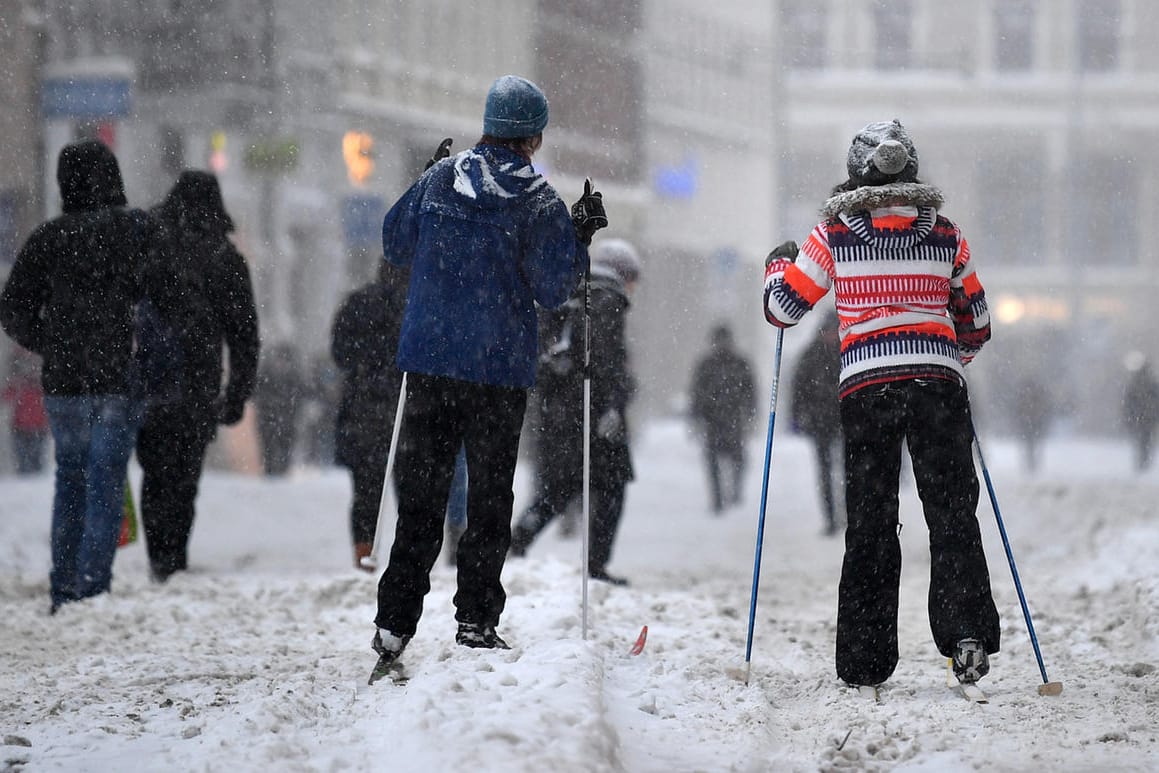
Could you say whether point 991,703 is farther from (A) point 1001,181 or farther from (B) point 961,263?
(A) point 1001,181

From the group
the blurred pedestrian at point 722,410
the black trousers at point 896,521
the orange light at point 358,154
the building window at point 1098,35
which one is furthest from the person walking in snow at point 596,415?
the building window at point 1098,35

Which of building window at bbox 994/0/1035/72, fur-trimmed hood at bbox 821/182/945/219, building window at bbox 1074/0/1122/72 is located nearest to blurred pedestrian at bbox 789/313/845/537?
fur-trimmed hood at bbox 821/182/945/219

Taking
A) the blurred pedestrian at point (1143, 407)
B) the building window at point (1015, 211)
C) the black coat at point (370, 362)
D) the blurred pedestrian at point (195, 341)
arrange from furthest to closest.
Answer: the building window at point (1015, 211), the blurred pedestrian at point (1143, 407), the black coat at point (370, 362), the blurred pedestrian at point (195, 341)

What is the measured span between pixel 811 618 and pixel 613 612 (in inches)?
43.9

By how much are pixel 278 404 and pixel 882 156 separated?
13.4 m

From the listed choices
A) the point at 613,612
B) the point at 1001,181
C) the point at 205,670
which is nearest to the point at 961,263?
the point at 613,612

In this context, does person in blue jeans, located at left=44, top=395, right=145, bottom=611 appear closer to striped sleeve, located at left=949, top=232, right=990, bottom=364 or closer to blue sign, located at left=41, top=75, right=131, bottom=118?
striped sleeve, located at left=949, top=232, right=990, bottom=364

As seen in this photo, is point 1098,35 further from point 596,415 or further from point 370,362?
point 370,362

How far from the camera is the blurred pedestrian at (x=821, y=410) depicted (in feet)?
37.9

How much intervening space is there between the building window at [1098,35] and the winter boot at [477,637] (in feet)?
110

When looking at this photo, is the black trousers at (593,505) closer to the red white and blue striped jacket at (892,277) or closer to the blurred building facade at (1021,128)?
the red white and blue striped jacket at (892,277)

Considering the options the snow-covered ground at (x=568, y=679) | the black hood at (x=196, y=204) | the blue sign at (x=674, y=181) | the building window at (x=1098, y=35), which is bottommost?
the snow-covered ground at (x=568, y=679)

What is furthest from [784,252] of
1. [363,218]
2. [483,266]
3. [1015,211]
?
[1015,211]

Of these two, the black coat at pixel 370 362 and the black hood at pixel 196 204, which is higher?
the black hood at pixel 196 204
